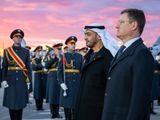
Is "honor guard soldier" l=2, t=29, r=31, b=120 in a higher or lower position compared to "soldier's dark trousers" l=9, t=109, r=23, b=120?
higher

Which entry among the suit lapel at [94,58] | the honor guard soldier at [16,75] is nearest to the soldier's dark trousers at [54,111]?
the honor guard soldier at [16,75]

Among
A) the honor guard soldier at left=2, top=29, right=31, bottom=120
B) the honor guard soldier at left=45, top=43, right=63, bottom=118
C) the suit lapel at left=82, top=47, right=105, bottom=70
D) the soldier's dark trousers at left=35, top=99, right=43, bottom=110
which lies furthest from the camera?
the soldier's dark trousers at left=35, top=99, right=43, bottom=110

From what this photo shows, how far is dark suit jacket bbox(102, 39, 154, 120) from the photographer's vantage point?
15.0 feet

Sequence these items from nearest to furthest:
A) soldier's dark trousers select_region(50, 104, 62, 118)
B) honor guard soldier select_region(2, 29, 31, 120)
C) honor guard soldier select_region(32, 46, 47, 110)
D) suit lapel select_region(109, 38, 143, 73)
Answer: suit lapel select_region(109, 38, 143, 73) < honor guard soldier select_region(2, 29, 31, 120) < soldier's dark trousers select_region(50, 104, 62, 118) < honor guard soldier select_region(32, 46, 47, 110)

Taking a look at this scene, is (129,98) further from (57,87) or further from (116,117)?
(57,87)

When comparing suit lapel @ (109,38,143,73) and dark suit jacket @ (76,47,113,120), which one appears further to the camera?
dark suit jacket @ (76,47,113,120)

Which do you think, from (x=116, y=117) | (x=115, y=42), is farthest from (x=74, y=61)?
(x=116, y=117)

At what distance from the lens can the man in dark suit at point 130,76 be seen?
180 inches

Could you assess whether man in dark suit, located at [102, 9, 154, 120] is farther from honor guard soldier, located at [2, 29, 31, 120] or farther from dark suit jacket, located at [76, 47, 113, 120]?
honor guard soldier, located at [2, 29, 31, 120]

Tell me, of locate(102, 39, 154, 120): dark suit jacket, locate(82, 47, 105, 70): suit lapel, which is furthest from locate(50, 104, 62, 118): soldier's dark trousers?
locate(102, 39, 154, 120): dark suit jacket

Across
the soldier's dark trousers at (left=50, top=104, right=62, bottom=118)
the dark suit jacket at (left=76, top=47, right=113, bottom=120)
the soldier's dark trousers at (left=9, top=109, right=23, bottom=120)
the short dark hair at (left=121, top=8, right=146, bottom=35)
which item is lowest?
the soldier's dark trousers at (left=50, top=104, right=62, bottom=118)

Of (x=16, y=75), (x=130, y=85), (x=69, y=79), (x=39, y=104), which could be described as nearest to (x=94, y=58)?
(x=130, y=85)

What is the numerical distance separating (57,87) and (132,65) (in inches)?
419

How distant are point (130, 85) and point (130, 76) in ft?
0.26
